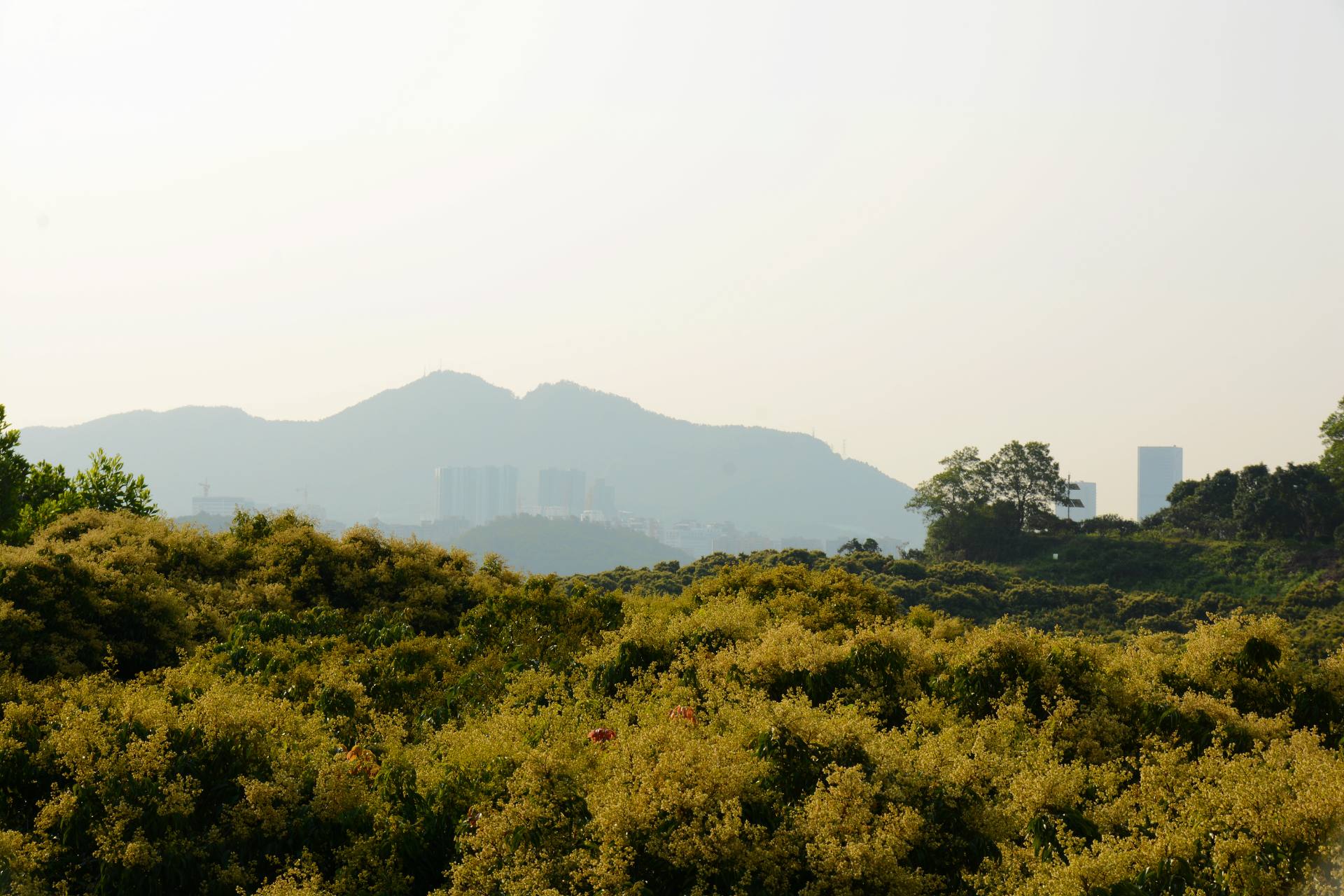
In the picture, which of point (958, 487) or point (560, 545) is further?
point (560, 545)

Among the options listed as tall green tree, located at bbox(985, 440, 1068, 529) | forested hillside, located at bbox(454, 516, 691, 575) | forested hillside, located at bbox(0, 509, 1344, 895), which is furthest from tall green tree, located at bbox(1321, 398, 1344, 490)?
forested hillside, located at bbox(454, 516, 691, 575)

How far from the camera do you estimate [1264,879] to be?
678cm

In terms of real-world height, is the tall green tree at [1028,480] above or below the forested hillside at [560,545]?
above

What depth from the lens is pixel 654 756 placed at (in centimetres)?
867

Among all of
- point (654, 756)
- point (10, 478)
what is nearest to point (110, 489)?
point (10, 478)

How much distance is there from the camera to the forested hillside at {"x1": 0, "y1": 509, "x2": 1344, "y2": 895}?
757 cm

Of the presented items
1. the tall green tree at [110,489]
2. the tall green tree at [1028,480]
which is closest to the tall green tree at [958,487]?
the tall green tree at [1028,480]

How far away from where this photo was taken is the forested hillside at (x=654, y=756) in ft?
24.8

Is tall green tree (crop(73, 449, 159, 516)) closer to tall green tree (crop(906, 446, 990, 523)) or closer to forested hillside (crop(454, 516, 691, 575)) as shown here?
tall green tree (crop(906, 446, 990, 523))

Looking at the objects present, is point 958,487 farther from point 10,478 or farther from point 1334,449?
point 10,478

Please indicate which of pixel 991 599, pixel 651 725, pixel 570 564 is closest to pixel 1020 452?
pixel 991 599

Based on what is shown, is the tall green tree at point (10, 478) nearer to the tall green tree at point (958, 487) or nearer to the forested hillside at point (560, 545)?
the tall green tree at point (958, 487)

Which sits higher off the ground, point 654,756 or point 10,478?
point 10,478

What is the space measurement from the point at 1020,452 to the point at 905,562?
17.2 m
